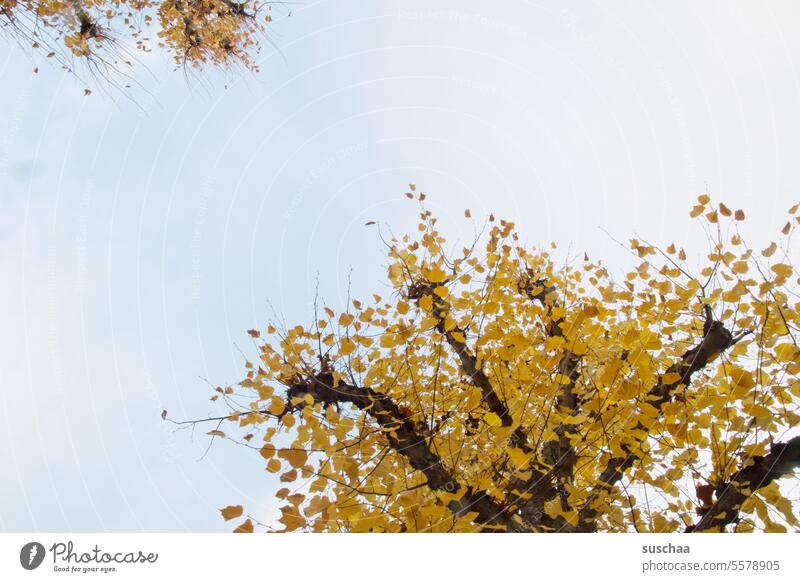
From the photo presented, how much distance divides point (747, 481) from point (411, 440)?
327 centimetres

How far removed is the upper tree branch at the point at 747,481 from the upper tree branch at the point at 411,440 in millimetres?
1772

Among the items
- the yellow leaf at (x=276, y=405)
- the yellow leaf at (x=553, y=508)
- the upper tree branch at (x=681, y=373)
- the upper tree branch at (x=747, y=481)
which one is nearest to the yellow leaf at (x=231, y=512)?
the yellow leaf at (x=276, y=405)

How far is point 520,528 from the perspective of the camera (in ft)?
15.3

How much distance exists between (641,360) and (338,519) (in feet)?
12.5

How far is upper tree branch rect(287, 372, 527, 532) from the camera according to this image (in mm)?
4484

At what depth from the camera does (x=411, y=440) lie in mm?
5152

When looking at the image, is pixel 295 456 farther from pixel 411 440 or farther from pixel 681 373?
pixel 681 373

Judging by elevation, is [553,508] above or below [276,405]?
below

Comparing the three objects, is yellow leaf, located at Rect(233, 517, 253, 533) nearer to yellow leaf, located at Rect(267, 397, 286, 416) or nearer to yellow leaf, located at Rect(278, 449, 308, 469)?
yellow leaf, located at Rect(278, 449, 308, 469)

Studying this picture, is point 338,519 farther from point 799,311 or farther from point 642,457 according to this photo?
point 799,311

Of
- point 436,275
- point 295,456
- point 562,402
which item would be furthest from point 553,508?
point 436,275

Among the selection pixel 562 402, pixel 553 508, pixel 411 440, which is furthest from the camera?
pixel 562 402
